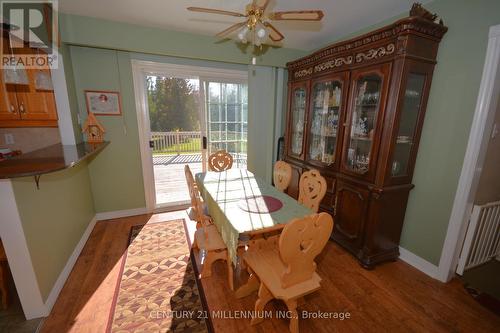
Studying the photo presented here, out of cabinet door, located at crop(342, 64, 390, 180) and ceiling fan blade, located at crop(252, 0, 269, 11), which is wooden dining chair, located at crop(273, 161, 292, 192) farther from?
ceiling fan blade, located at crop(252, 0, 269, 11)

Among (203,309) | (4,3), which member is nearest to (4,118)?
(4,3)

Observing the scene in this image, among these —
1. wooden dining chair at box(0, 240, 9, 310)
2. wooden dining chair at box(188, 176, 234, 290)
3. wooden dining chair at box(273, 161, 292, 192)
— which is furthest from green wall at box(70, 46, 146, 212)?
wooden dining chair at box(273, 161, 292, 192)

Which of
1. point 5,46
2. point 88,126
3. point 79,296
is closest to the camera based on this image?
point 79,296

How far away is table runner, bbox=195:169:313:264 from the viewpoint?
4.85ft

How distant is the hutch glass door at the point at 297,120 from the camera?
307 cm

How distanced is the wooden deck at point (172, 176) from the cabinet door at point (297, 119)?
1953 mm

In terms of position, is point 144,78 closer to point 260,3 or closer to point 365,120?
point 260,3

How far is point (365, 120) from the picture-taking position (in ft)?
7.15

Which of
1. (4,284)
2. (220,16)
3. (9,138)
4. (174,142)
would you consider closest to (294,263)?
(4,284)

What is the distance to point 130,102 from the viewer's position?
2852 mm

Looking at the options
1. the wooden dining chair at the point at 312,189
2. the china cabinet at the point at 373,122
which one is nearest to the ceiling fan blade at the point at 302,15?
the china cabinet at the point at 373,122

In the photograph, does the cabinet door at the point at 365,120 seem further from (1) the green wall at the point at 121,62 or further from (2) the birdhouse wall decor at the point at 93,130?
(2) the birdhouse wall decor at the point at 93,130

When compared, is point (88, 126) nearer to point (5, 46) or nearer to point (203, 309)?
point (5, 46)

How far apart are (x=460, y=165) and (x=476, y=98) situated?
54 cm
